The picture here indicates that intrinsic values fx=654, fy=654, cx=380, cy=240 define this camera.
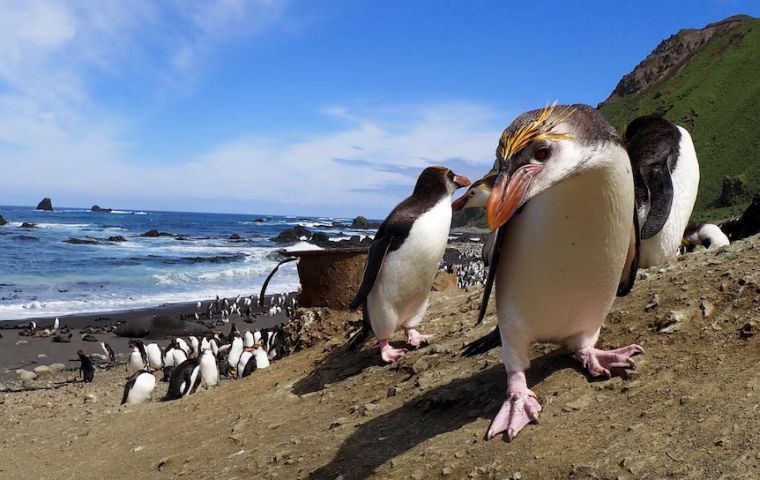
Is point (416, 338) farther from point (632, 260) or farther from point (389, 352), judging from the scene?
point (632, 260)

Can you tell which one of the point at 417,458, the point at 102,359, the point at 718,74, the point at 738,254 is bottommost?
the point at 102,359

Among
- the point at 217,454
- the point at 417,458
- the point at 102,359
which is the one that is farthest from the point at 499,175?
the point at 102,359

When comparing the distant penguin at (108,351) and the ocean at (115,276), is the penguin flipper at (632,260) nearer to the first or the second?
the distant penguin at (108,351)

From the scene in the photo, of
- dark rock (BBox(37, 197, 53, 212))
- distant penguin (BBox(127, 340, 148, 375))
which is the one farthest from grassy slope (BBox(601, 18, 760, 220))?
dark rock (BBox(37, 197, 53, 212))

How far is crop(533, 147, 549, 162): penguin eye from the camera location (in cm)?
241

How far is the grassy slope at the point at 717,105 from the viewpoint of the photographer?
60.0m

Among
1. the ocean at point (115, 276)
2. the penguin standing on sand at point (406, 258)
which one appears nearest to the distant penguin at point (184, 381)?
the penguin standing on sand at point (406, 258)

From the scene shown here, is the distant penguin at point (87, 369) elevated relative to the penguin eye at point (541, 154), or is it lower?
lower

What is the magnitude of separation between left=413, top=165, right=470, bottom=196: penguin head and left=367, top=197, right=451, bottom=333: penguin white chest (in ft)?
0.39

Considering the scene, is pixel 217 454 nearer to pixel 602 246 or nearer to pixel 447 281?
pixel 602 246

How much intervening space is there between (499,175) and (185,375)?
7953 mm

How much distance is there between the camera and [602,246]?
280cm

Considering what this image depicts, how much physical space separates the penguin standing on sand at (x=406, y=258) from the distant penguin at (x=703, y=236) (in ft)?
10.00

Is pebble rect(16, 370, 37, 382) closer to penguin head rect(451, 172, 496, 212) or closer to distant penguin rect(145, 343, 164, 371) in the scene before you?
distant penguin rect(145, 343, 164, 371)
